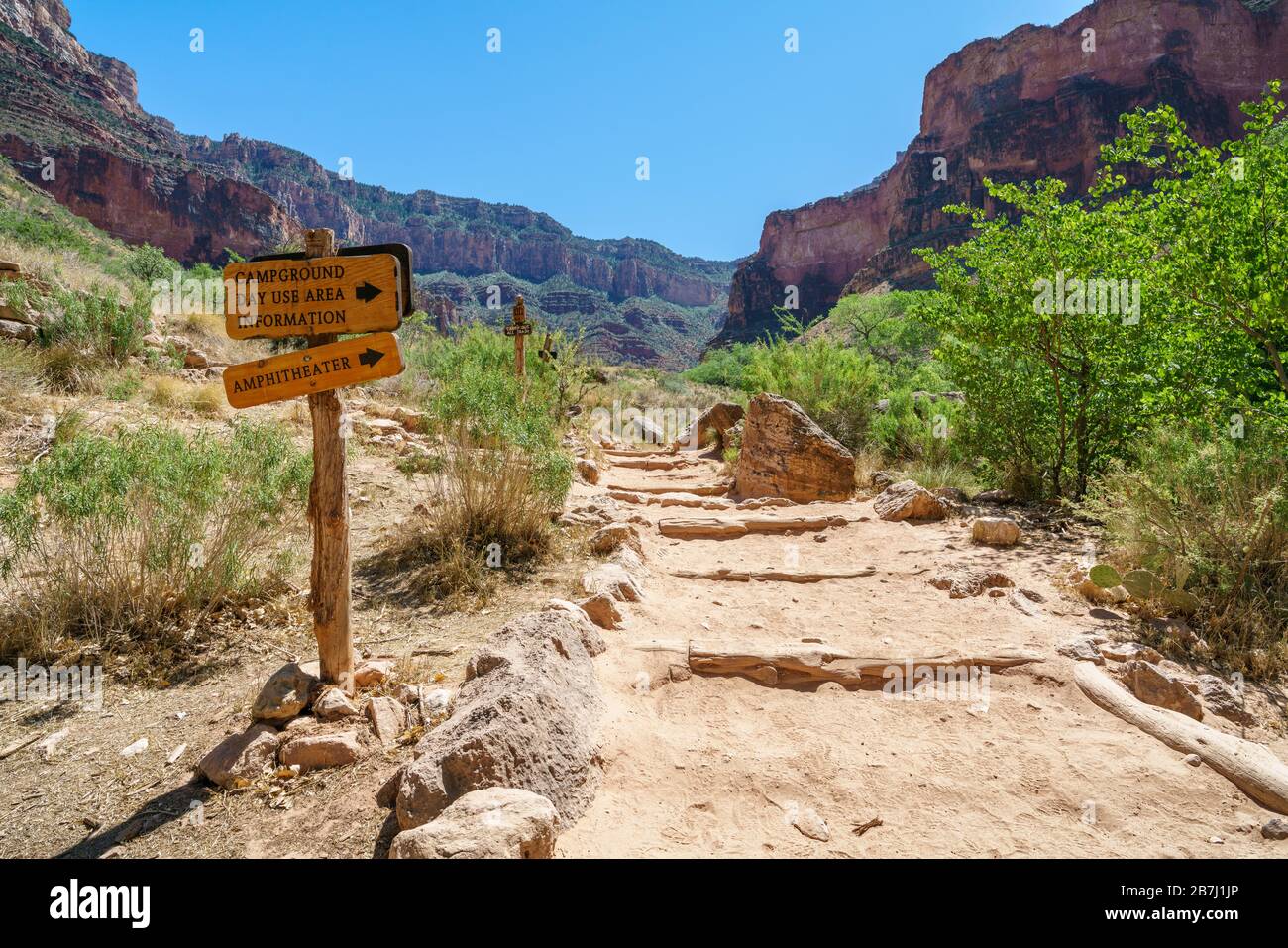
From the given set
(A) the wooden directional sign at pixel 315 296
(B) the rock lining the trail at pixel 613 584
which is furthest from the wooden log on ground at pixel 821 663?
(A) the wooden directional sign at pixel 315 296

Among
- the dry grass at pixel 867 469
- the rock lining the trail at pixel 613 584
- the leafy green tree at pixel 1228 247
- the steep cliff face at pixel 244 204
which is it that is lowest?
the rock lining the trail at pixel 613 584

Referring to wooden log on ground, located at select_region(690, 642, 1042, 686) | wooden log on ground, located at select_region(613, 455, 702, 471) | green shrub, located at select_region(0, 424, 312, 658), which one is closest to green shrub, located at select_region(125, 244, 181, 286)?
wooden log on ground, located at select_region(613, 455, 702, 471)

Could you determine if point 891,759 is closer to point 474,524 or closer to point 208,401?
point 474,524

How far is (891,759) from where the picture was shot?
246 centimetres

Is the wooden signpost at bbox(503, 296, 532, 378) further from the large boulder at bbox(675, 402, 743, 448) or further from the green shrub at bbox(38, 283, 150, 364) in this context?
the green shrub at bbox(38, 283, 150, 364)

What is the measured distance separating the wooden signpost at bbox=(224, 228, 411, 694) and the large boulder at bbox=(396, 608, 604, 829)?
1158 millimetres

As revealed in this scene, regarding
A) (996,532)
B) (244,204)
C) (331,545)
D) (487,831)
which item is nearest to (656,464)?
(996,532)

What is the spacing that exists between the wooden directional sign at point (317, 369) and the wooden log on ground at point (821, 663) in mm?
2081

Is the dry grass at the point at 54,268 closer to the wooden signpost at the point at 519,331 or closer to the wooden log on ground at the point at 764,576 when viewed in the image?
the wooden signpost at the point at 519,331

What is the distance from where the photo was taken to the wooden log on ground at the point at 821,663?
311cm

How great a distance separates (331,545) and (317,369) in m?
0.77
